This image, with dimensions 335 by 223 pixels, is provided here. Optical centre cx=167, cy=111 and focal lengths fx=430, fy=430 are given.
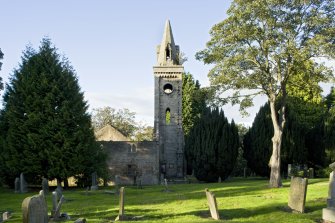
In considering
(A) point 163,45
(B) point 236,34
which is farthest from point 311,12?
(A) point 163,45

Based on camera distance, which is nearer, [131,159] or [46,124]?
[46,124]

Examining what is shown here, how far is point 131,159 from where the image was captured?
133ft

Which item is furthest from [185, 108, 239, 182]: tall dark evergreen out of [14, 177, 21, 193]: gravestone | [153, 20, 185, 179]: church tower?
[14, 177, 21, 193]: gravestone

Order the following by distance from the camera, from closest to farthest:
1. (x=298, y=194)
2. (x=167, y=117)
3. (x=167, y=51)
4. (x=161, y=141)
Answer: (x=298, y=194), (x=161, y=141), (x=167, y=117), (x=167, y=51)

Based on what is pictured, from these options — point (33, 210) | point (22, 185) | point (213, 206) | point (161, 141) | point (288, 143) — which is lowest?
point (213, 206)

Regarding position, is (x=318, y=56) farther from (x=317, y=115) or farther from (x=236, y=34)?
(x=317, y=115)

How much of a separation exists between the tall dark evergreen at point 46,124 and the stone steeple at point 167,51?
18.0 metres

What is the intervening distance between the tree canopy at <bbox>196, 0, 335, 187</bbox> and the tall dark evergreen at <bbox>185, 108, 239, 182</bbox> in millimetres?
14430

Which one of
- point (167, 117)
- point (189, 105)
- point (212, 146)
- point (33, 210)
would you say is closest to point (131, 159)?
point (212, 146)

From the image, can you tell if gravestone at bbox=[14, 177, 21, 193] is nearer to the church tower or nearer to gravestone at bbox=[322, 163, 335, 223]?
the church tower

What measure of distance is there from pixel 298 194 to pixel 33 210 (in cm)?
902

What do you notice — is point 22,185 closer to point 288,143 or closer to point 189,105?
point 288,143

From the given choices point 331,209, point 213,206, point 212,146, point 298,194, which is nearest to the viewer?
point 331,209

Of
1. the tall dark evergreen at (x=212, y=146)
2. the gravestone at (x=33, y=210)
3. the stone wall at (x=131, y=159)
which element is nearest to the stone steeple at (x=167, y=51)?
the tall dark evergreen at (x=212, y=146)
